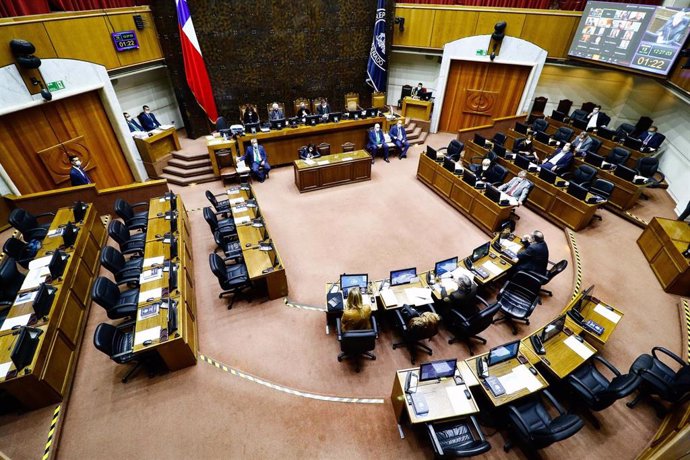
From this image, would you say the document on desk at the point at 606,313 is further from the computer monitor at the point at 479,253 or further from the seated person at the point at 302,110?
the seated person at the point at 302,110

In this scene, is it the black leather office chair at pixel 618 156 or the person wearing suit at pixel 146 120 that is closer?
the black leather office chair at pixel 618 156

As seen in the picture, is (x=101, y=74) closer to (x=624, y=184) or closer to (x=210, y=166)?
(x=210, y=166)

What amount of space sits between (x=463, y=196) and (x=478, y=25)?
7573 millimetres

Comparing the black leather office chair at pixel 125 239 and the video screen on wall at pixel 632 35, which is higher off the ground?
the video screen on wall at pixel 632 35

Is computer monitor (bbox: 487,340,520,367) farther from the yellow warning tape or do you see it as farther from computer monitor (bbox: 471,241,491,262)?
computer monitor (bbox: 471,241,491,262)

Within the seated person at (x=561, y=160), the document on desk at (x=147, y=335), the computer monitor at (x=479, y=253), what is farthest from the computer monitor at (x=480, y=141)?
the document on desk at (x=147, y=335)

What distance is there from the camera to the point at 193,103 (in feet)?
37.9

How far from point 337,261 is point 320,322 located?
68.4 inches

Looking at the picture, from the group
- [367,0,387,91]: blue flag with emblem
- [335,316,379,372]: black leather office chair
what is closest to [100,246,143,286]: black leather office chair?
[335,316,379,372]: black leather office chair

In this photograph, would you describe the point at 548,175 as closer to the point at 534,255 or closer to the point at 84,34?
the point at 534,255

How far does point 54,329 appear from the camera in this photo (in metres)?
4.79

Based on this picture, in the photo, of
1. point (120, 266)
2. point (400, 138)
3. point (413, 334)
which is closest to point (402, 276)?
point (413, 334)

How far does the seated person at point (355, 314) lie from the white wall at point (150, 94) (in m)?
10.6

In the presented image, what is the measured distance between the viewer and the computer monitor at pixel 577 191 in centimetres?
775
